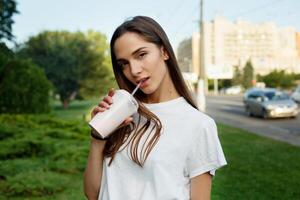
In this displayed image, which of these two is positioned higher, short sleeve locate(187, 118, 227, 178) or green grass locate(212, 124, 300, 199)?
short sleeve locate(187, 118, 227, 178)

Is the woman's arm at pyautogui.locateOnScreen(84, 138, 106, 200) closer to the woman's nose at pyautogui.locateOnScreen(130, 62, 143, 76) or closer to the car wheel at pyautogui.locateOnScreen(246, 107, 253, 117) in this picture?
the woman's nose at pyautogui.locateOnScreen(130, 62, 143, 76)

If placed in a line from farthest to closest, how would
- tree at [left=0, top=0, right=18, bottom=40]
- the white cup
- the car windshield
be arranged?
the car windshield → tree at [left=0, top=0, right=18, bottom=40] → the white cup

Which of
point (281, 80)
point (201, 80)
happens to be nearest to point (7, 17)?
point (201, 80)

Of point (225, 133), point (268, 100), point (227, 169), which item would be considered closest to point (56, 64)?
point (268, 100)

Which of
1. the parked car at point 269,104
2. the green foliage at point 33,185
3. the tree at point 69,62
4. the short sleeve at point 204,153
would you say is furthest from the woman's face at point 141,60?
the tree at point 69,62

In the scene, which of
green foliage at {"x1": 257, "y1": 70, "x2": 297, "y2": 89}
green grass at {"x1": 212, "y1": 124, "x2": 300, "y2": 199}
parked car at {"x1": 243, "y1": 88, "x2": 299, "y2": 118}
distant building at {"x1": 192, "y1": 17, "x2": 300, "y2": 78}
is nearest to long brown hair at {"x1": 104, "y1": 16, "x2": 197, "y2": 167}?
green grass at {"x1": 212, "y1": 124, "x2": 300, "y2": 199}

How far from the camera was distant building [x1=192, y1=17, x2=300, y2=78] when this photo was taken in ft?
316

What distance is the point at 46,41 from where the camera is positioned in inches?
1405

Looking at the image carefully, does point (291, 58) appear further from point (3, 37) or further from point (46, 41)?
point (3, 37)

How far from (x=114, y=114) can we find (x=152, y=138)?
160mm

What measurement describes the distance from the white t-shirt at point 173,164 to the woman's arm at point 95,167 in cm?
9

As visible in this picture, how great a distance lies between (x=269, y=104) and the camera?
1841 cm

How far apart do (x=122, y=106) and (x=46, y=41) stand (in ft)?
117

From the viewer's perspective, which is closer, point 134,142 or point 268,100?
point 134,142
